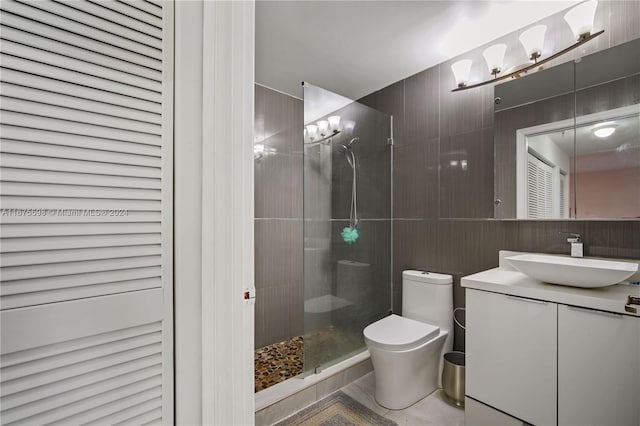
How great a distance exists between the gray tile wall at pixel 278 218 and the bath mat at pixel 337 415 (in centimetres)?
81

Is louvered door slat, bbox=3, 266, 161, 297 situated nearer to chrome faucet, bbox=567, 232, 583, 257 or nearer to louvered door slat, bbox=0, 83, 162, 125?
louvered door slat, bbox=0, 83, 162, 125

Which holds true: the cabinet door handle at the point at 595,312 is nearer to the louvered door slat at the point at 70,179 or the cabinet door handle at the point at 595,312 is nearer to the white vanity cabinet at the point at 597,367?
the white vanity cabinet at the point at 597,367

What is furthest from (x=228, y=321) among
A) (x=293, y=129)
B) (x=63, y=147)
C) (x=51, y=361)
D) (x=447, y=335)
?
(x=293, y=129)

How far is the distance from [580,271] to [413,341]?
95cm

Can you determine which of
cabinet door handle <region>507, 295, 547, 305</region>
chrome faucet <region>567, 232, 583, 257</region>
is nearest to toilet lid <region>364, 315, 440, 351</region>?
cabinet door handle <region>507, 295, 547, 305</region>

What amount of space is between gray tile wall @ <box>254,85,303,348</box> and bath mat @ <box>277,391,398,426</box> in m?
0.81

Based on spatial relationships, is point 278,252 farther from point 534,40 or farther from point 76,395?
point 534,40

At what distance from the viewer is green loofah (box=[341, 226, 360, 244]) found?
2.28 m

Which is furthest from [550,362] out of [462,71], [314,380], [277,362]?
[462,71]

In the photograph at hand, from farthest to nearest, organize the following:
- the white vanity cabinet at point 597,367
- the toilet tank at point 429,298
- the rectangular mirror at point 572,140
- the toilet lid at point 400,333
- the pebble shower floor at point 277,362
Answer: the toilet tank at point 429,298 < the pebble shower floor at point 277,362 < the toilet lid at point 400,333 < the rectangular mirror at point 572,140 < the white vanity cabinet at point 597,367

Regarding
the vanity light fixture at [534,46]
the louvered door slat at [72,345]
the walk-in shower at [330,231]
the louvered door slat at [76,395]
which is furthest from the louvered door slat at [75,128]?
the vanity light fixture at [534,46]

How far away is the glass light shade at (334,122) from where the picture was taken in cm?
215

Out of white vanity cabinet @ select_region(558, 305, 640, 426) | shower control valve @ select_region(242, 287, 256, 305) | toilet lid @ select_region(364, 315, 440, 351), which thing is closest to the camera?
shower control valve @ select_region(242, 287, 256, 305)

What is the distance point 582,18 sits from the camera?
1568 mm
